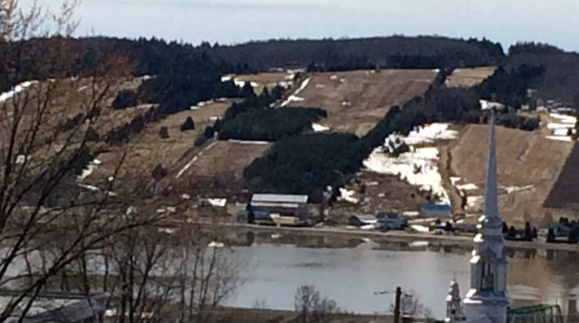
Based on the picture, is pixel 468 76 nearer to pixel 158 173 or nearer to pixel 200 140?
pixel 200 140

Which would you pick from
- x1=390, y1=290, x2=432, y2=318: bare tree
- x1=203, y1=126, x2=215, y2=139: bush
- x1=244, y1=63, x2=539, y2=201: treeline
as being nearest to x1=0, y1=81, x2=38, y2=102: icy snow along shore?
x1=390, y1=290, x2=432, y2=318: bare tree

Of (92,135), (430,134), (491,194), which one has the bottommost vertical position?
(92,135)

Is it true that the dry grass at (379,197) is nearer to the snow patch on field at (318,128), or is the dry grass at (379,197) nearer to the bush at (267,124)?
the bush at (267,124)

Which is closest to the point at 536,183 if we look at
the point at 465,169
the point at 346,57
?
the point at 465,169

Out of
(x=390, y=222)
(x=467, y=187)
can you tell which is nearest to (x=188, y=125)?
(x=467, y=187)

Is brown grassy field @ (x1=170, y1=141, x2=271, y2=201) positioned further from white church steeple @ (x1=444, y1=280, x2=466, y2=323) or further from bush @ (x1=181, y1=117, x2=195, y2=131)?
white church steeple @ (x1=444, y1=280, x2=466, y2=323)

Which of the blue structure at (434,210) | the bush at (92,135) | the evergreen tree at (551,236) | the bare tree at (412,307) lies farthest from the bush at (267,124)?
the bush at (92,135)

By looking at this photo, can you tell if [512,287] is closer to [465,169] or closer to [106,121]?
[106,121]
